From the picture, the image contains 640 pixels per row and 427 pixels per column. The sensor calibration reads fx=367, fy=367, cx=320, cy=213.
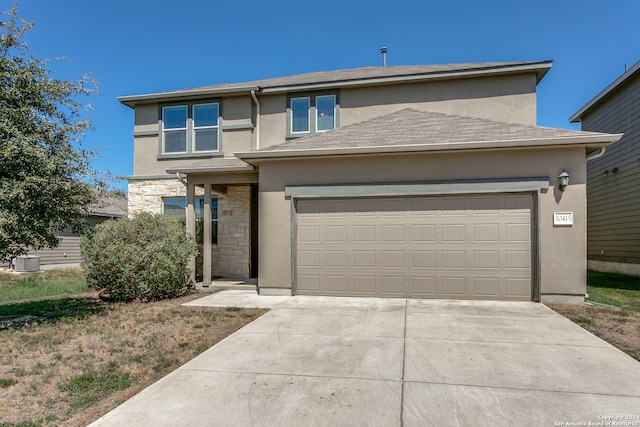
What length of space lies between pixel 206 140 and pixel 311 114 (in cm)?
358

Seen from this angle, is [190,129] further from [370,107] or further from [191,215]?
[370,107]

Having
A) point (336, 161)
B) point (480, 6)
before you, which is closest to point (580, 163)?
point (336, 161)

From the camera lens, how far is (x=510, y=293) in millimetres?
7621

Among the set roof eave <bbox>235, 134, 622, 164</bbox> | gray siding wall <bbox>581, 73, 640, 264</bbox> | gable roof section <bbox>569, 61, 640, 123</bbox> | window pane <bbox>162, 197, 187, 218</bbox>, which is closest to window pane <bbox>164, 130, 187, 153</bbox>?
window pane <bbox>162, 197, 187, 218</bbox>

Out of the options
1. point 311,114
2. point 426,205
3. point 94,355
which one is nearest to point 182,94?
point 311,114

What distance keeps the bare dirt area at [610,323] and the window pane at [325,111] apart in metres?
7.79

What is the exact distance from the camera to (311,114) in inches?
462

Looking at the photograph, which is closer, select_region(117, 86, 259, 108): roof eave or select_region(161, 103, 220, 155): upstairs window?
select_region(117, 86, 259, 108): roof eave

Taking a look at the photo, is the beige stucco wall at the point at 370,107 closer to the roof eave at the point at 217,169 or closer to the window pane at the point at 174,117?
the window pane at the point at 174,117

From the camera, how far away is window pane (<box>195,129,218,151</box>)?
476 inches

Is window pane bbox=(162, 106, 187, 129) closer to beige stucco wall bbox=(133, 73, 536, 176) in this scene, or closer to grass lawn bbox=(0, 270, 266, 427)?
beige stucco wall bbox=(133, 73, 536, 176)

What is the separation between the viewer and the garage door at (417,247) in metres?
7.63

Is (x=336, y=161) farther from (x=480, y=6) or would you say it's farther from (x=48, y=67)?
(x=480, y=6)

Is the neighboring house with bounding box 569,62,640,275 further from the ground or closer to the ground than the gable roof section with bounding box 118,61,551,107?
closer to the ground
